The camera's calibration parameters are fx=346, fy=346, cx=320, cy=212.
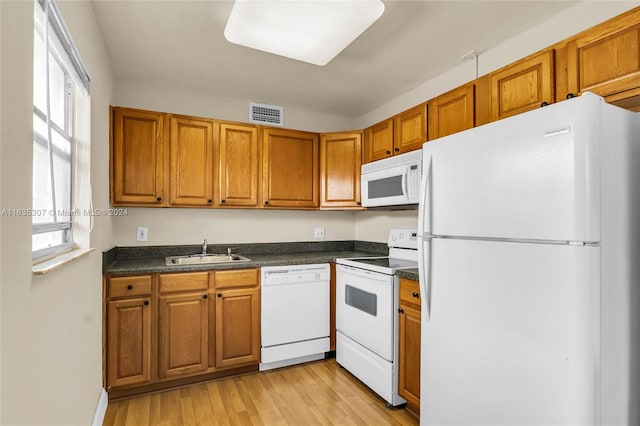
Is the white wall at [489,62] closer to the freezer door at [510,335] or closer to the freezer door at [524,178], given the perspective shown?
the freezer door at [524,178]

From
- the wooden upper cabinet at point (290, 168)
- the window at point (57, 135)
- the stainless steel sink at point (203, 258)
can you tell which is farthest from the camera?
the wooden upper cabinet at point (290, 168)

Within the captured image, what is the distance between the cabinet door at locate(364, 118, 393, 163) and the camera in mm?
2975

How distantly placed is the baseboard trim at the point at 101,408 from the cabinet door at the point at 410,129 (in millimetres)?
2691

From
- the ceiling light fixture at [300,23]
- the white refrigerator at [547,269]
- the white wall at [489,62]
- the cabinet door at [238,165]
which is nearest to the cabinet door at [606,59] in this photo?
the white refrigerator at [547,269]

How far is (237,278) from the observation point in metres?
2.73

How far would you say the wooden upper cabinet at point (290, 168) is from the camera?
3182mm

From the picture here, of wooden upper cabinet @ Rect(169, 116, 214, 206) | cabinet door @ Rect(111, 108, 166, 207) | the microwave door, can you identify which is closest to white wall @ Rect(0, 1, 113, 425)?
cabinet door @ Rect(111, 108, 166, 207)

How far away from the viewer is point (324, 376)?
108 inches

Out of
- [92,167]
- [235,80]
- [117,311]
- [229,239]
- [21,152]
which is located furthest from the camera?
[229,239]

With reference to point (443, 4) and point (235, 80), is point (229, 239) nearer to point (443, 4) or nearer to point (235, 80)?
point (235, 80)

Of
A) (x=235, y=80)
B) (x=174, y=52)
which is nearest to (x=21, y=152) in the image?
(x=174, y=52)

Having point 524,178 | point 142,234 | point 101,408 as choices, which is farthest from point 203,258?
point 524,178

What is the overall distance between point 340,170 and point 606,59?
7.08ft

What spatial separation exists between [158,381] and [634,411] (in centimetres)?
267
